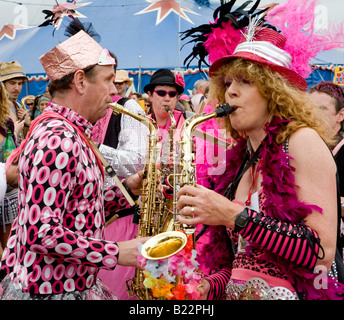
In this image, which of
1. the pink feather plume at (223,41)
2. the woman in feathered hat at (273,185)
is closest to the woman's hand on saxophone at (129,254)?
the woman in feathered hat at (273,185)

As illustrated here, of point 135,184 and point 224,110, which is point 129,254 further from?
point 135,184

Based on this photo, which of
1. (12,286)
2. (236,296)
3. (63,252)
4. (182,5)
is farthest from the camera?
(182,5)

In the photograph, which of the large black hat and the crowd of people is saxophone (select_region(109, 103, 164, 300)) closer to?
the crowd of people

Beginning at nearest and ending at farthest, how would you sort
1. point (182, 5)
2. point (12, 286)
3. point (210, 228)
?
point (12, 286), point (210, 228), point (182, 5)

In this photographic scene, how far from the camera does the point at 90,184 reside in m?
2.34

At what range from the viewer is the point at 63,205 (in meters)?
2.18

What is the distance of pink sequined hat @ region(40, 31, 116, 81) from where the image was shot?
2604 mm

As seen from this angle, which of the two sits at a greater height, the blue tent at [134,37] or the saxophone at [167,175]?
the saxophone at [167,175]

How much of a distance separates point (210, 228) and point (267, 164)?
0.62 m

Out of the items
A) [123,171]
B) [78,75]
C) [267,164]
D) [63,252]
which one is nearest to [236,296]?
[267,164]

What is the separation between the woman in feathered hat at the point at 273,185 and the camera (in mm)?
2264

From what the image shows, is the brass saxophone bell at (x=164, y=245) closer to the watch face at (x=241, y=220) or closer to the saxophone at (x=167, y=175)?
the watch face at (x=241, y=220)

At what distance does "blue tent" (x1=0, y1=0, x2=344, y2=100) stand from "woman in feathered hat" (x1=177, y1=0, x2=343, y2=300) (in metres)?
13.1

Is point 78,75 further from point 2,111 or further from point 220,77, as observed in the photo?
point 2,111
